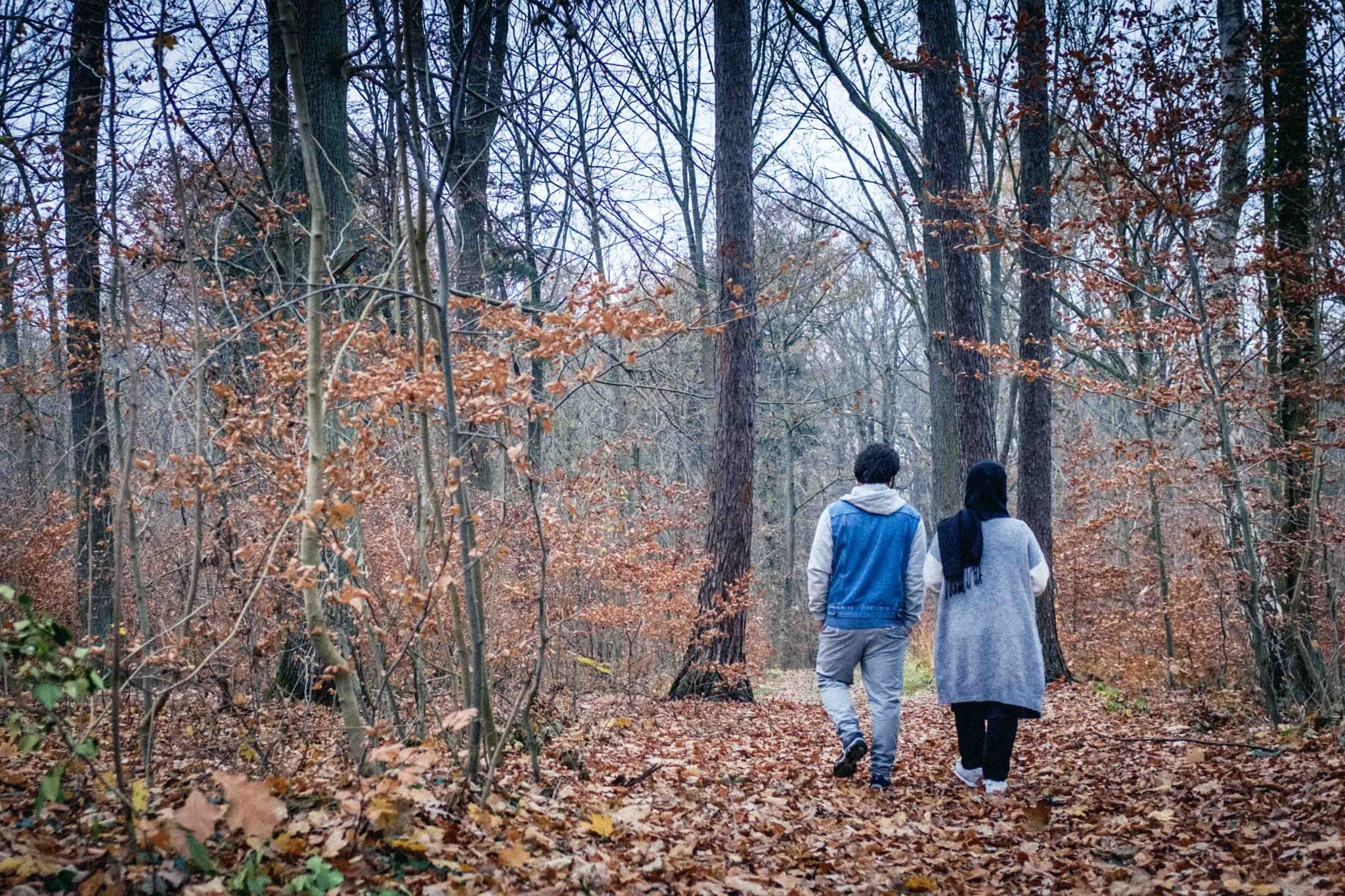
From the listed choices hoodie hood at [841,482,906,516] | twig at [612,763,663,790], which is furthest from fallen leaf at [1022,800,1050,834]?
twig at [612,763,663,790]

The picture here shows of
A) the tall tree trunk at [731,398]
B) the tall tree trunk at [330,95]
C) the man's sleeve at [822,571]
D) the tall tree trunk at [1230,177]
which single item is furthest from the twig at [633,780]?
the tall tree trunk at [1230,177]

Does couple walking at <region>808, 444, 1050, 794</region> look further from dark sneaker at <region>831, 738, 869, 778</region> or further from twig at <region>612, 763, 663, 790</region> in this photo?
twig at <region>612, 763, 663, 790</region>

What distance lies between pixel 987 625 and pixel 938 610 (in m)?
0.35

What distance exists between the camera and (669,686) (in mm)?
10188

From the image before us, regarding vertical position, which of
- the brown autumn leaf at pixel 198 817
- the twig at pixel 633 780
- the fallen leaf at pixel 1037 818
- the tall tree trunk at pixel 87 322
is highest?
the tall tree trunk at pixel 87 322

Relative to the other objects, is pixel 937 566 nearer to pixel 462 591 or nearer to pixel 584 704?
pixel 462 591

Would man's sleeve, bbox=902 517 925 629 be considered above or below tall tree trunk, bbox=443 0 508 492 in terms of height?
below

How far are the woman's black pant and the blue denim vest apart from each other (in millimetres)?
645

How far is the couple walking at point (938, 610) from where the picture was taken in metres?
5.02

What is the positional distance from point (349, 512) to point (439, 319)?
0.86 meters

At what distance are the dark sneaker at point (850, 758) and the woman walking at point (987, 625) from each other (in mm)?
553

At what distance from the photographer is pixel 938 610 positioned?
5.37 m

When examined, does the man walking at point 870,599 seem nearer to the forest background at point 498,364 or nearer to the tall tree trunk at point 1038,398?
the forest background at point 498,364

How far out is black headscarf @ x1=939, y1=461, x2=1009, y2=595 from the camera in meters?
5.10
